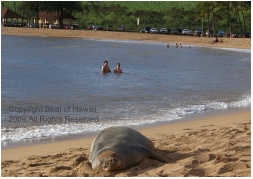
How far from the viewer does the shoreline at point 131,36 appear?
56.2 m

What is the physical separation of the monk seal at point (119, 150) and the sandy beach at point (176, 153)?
99mm

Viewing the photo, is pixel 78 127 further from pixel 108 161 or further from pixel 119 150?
pixel 108 161

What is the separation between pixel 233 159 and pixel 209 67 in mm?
23839

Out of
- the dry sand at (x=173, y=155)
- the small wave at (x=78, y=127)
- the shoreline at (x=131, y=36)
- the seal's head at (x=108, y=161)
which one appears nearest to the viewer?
the dry sand at (x=173, y=155)

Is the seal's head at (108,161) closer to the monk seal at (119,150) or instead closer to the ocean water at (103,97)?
the monk seal at (119,150)

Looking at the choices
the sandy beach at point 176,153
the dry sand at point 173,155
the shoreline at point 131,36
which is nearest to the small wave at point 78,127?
the sandy beach at point 176,153

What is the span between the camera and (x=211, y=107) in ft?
48.2

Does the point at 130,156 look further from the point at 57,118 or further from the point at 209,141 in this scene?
the point at 57,118

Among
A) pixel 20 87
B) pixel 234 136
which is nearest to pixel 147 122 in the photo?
pixel 234 136

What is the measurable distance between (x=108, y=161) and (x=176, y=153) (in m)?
1.52

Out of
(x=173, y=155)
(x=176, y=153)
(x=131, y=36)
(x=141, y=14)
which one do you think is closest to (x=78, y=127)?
(x=176, y=153)

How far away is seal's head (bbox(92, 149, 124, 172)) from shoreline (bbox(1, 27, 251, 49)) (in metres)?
46.0

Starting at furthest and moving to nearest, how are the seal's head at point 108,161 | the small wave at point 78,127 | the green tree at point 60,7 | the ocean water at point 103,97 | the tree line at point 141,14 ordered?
the green tree at point 60,7 < the tree line at point 141,14 < the ocean water at point 103,97 < the small wave at point 78,127 < the seal's head at point 108,161

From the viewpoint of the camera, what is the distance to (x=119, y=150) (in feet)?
24.0
